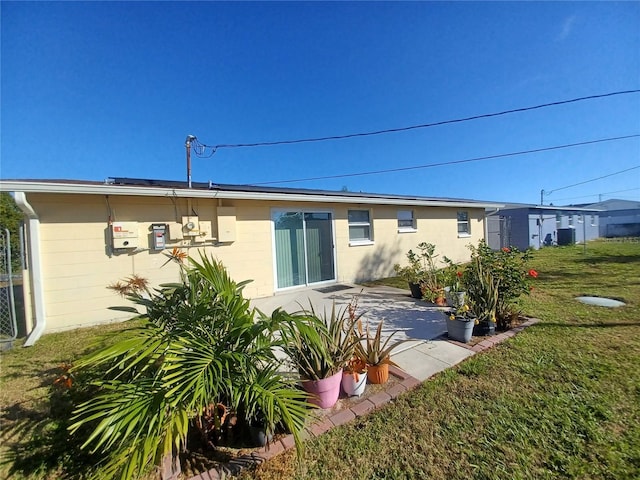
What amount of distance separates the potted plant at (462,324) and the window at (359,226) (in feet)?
16.0

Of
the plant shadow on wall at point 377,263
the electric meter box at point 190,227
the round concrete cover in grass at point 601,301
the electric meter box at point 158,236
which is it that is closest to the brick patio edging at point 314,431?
the round concrete cover in grass at point 601,301

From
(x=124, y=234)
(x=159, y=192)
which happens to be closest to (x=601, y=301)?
(x=159, y=192)

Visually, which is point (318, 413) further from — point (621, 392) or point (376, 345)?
point (621, 392)

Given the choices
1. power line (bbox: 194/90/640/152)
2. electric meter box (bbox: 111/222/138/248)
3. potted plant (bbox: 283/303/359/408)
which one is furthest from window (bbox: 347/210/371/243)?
potted plant (bbox: 283/303/359/408)

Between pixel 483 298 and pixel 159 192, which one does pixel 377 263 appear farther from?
pixel 159 192

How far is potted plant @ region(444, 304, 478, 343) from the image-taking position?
355cm

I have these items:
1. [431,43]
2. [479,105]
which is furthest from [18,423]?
[479,105]

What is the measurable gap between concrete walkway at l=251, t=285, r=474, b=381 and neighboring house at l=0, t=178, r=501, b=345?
998mm

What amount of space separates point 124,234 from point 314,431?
17.4 ft

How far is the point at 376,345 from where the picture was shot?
2740 millimetres

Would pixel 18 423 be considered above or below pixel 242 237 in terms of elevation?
below

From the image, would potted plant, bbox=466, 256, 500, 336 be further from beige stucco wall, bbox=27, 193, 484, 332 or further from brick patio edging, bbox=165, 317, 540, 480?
beige stucco wall, bbox=27, 193, 484, 332

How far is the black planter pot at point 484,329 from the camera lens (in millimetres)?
3762

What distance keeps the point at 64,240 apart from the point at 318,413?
569 centimetres
